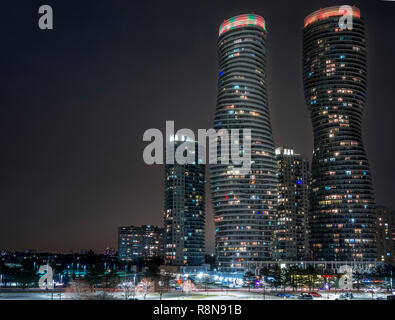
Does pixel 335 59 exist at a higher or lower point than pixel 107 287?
higher

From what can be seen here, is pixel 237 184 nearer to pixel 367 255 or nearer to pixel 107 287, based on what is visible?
pixel 367 255

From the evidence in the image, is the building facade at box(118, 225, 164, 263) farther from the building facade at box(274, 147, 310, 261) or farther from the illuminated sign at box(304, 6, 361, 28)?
the illuminated sign at box(304, 6, 361, 28)

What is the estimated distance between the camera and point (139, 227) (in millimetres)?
145250

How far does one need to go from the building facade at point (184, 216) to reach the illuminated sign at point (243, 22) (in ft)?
114

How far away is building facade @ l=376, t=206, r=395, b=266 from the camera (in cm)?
10194

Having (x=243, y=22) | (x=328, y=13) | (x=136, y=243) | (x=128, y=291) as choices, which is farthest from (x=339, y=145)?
(x=136, y=243)

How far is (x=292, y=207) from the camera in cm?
9550

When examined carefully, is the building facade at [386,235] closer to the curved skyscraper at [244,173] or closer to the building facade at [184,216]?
the building facade at [184,216]

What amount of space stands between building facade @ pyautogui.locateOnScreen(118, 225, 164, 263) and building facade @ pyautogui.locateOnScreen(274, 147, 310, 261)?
5651 centimetres

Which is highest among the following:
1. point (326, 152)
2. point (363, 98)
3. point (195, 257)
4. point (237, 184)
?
point (363, 98)

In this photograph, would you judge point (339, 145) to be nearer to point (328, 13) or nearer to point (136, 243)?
point (328, 13)

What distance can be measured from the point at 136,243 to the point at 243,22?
284ft
